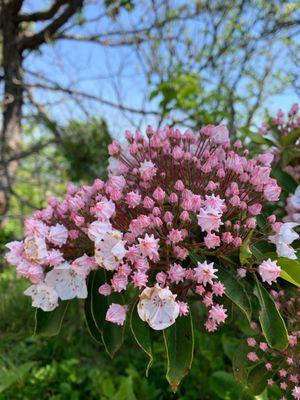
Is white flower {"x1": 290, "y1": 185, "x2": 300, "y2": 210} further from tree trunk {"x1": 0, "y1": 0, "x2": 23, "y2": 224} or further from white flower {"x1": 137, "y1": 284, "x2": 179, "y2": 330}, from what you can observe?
tree trunk {"x1": 0, "y1": 0, "x2": 23, "y2": 224}

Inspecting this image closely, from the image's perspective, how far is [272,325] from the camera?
90 centimetres

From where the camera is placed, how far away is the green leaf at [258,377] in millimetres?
1115

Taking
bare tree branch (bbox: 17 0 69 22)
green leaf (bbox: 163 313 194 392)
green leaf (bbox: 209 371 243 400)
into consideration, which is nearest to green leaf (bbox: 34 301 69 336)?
green leaf (bbox: 163 313 194 392)

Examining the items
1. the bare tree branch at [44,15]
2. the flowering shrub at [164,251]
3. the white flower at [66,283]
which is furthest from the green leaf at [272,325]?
the bare tree branch at [44,15]

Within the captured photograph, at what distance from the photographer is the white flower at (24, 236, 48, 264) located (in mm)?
903

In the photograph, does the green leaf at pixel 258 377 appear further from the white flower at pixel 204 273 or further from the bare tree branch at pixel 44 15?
the bare tree branch at pixel 44 15

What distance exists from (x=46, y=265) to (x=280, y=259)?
1.46 ft

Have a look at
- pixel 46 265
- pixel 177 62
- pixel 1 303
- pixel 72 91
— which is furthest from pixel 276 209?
A: pixel 72 91

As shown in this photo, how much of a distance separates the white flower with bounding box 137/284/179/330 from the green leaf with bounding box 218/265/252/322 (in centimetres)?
12

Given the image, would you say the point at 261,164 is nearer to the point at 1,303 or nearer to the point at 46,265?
the point at 46,265

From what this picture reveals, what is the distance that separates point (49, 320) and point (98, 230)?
0.28 m

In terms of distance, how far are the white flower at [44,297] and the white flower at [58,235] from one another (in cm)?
8

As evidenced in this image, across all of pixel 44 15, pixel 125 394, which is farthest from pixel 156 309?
pixel 44 15

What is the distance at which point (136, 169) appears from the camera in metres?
1.06
